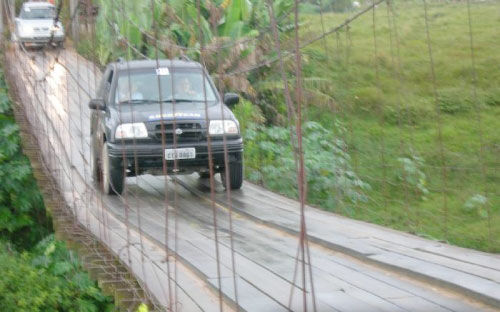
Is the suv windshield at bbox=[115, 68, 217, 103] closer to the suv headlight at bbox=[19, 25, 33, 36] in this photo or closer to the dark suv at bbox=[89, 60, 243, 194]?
the dark suv at bbox=[89, 60, 243, 194]

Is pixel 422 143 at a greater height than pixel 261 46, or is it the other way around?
pixel 261 46

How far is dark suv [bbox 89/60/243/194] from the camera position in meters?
8.70

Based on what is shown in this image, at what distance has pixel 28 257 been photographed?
10.2 meters

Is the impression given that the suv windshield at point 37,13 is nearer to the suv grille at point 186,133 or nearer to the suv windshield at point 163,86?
the suv windshield at point 163,86

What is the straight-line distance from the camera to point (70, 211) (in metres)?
7.83

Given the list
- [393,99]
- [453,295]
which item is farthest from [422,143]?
[453,295]

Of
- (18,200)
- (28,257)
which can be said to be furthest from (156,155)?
(18,200)

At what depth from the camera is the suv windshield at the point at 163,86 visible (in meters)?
9.36

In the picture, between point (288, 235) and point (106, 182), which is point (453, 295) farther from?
point (106, 182)

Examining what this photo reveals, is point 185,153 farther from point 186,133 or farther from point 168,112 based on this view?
point 168,112

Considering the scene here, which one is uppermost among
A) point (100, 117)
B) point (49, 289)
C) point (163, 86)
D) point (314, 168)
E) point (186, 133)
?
point (163, 86)

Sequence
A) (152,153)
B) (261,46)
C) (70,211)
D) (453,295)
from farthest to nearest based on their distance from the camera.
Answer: (261,46) < (152,153) < (70,211) < (453,295)

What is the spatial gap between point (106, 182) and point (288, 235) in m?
2.78

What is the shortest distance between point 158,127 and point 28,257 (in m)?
2.67
